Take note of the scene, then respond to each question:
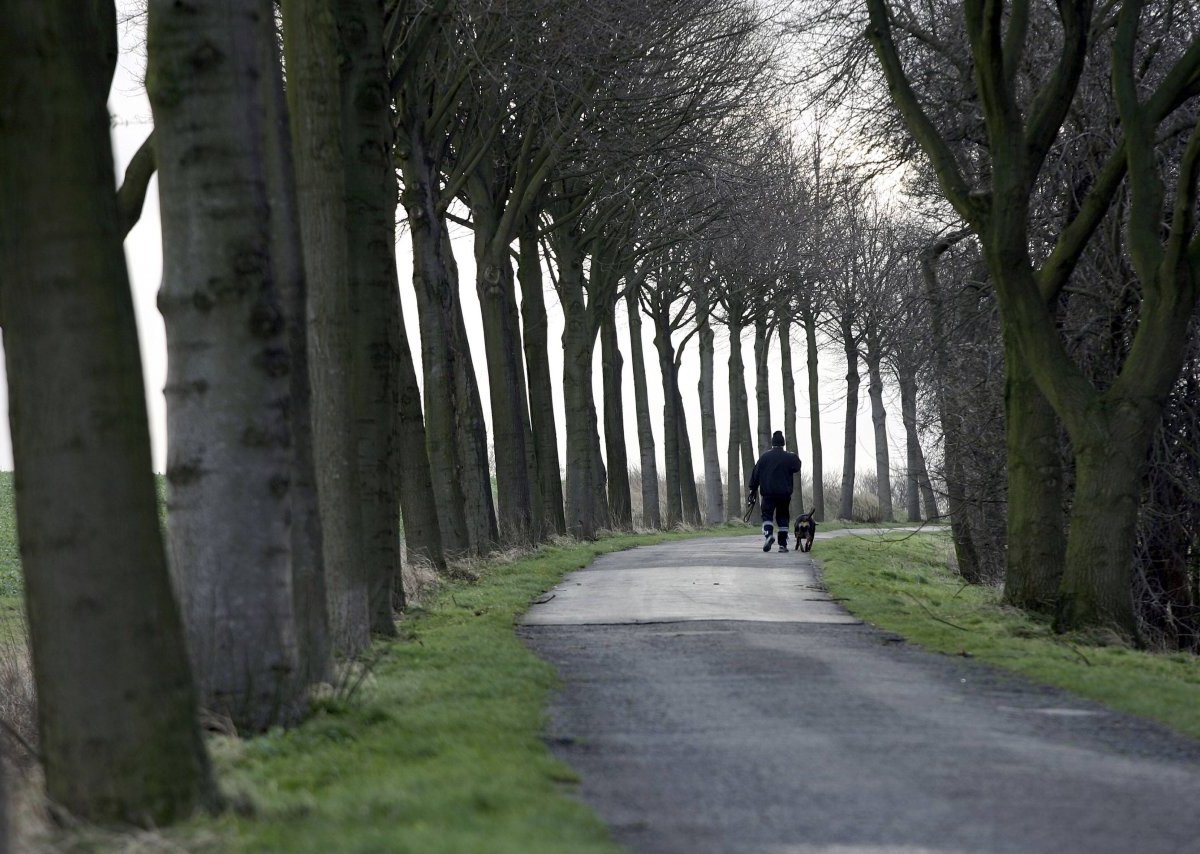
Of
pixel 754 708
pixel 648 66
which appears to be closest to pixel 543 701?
pixel 754 708

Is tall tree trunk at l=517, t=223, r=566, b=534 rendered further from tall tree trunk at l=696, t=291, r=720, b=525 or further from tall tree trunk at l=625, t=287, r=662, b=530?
tall tree trunk at l=696, t=291, r=720, b=525

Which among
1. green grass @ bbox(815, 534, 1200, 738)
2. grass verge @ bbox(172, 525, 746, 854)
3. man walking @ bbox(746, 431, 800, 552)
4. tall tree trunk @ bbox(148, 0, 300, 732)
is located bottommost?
green grass @ bbox(815, 534, 1200, 738)

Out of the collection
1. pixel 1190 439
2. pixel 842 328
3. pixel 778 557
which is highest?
pixel 842 328

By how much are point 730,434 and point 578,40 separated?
28789 mm

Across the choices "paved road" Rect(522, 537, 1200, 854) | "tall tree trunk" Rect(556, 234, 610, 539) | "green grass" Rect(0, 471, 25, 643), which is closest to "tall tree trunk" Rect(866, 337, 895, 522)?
"tall tree trunk" Rect(556, 234, 610, 539)

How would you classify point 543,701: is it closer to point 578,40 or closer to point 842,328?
point 578,40

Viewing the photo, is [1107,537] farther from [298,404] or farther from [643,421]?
[643,421]

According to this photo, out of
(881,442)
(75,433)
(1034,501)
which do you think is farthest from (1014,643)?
(881,442)

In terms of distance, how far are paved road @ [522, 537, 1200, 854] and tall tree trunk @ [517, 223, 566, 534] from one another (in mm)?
14929

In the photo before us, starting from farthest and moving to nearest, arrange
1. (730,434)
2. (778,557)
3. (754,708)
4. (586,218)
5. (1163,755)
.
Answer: (730,434) → (586,218) → (778,557) → (754,708) → (1163,755)

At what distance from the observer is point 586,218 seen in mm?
30484

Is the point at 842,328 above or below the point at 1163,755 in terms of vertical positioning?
above

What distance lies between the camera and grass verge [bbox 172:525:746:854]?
5.30m

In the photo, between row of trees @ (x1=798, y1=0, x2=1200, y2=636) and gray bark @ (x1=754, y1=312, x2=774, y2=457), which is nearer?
row of trees @ (x1=798, y1=0, x2=1200, y2=636)
